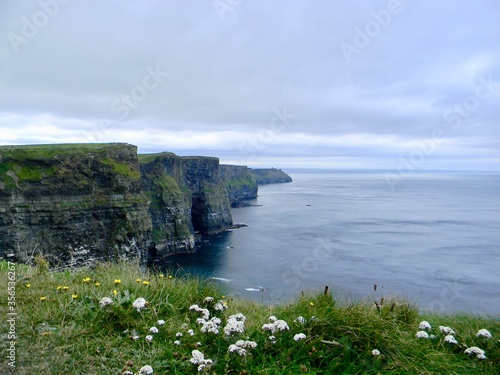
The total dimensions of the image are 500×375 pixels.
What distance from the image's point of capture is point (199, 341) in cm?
600

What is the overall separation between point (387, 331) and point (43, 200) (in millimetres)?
53081

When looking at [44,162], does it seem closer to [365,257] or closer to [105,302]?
[105,302]

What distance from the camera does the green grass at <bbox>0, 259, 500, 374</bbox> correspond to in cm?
524

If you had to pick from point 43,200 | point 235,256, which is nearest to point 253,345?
point 43,200

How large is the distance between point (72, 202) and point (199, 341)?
51.4 m

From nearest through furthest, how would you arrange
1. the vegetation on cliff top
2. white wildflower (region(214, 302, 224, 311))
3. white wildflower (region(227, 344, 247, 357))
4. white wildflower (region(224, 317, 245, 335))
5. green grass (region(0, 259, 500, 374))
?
white wildflower (region(227, 344, 247, 357)) → green grass (region(0, 259, 500, 374)) → white wildflower (region(224, 317, 245, 335)) → white wildflower (region(214, 302, 224, 311)) → the vegetation on cliff top

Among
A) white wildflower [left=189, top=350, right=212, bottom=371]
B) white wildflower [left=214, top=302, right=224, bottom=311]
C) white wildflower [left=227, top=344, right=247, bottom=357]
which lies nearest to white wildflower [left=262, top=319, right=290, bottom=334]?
white wildflower [left=227, top=344, right=247, bottom=357]

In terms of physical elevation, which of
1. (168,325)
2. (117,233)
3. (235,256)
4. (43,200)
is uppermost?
(168,325)

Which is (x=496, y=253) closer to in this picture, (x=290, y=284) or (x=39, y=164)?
(x=290, y=284)

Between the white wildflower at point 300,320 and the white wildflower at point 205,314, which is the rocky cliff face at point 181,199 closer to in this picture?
the white wildflower at point 205,314

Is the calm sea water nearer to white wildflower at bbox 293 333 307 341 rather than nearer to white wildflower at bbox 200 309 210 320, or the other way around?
white wildflower at bbox 200 309 210 320

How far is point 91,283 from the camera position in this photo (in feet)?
26.6

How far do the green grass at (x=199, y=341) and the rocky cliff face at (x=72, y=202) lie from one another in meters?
43.7

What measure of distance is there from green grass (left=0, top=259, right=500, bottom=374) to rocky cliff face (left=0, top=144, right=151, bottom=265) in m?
43.7
